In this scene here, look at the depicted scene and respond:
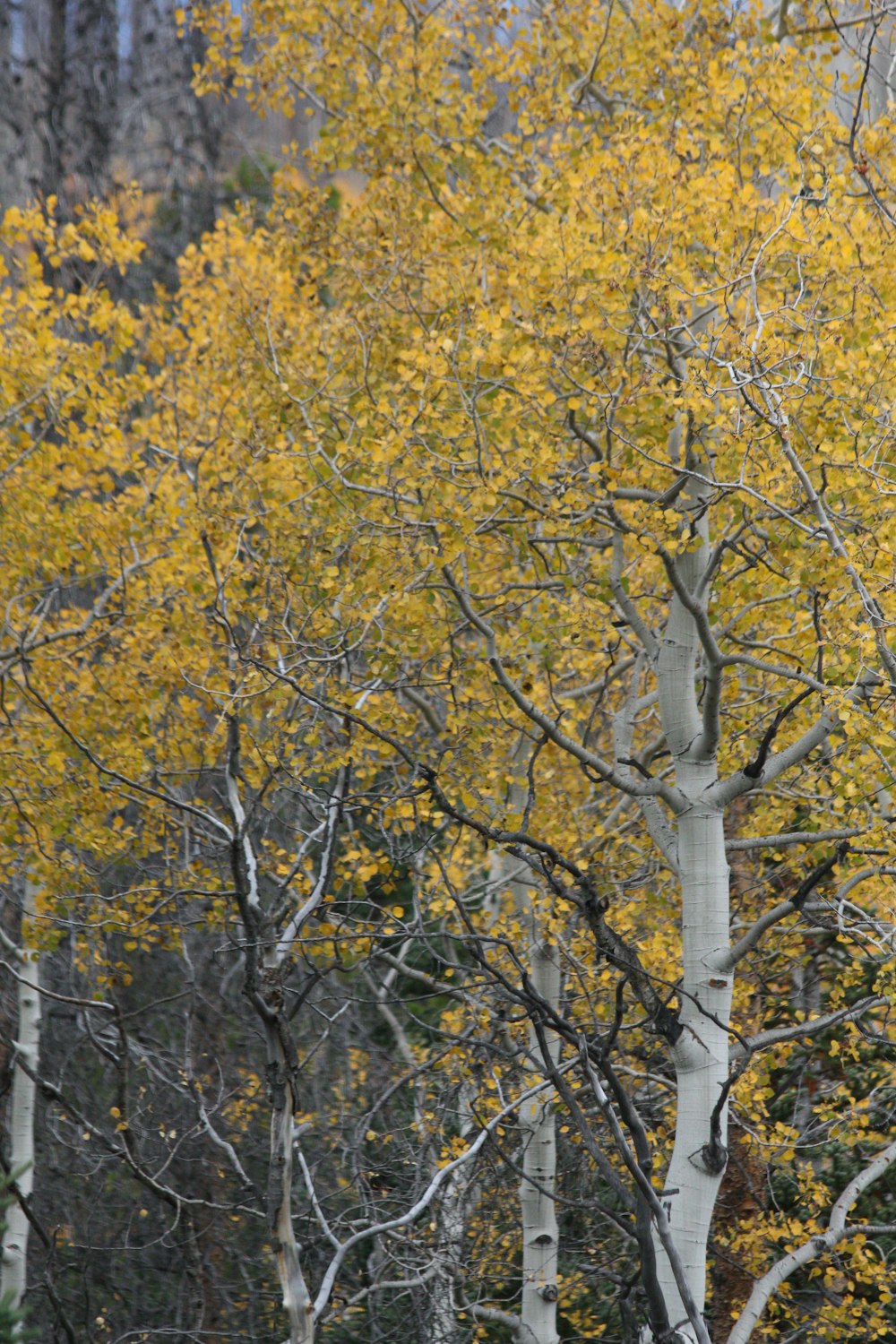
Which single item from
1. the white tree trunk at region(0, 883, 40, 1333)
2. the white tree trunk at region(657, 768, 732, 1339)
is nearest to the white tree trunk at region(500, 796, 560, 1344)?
the white tree trunk at region(657, 768, 732, 1339)

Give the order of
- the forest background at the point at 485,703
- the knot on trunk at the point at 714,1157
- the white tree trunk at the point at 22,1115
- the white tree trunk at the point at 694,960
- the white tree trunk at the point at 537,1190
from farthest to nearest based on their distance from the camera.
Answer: the white tree trunk at the point at 22,1115 < the white tree trunk at the point at 537,1190 < the white tree trunk at the point at 694,960 < the knot on trunk at the point at 714,1157 < the forest background at the point at 485,703

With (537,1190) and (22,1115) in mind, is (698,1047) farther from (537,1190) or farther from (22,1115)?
(22,1115)

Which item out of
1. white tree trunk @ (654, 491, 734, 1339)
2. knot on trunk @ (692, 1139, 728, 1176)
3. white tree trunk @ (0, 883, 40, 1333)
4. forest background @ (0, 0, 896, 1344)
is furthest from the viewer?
white tree trunk @ (0, 883, 40, 1333)

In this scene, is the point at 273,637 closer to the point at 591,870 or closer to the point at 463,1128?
the point at 591,870

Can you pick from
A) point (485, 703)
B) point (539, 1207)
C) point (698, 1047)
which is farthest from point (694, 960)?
point (539, 1207)

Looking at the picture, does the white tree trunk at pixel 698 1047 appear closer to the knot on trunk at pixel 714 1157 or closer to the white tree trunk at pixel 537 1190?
the knot on trunk at pixel 714 1157

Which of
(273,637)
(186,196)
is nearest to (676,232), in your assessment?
(273,637)

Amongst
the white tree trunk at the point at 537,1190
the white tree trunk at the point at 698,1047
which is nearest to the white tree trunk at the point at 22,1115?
the white tree trunk at the point at 537,1190

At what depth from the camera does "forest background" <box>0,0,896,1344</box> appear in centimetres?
621

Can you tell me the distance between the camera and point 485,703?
809 cm

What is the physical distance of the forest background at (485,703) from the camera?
6.21 m

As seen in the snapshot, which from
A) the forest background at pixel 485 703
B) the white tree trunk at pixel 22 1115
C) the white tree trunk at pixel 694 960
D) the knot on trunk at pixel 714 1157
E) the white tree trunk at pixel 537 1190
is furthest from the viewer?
the white tree trunk at pixel 22 1115

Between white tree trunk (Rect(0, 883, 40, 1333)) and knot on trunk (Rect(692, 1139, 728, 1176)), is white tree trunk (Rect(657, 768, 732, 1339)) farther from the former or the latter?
white tree trunk (Rect(0, 883, 40, 1333))

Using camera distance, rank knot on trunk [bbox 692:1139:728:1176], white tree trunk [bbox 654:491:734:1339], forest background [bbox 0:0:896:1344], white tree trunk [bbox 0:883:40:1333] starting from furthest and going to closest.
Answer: white tree trunk [bbox 0:883:40:1333] < white tree trunk [bbox 654:491:734:1339] < knot on trunk [bbox 692:1139:728:1176] < forest background [bbox 0:0:896:1344]
